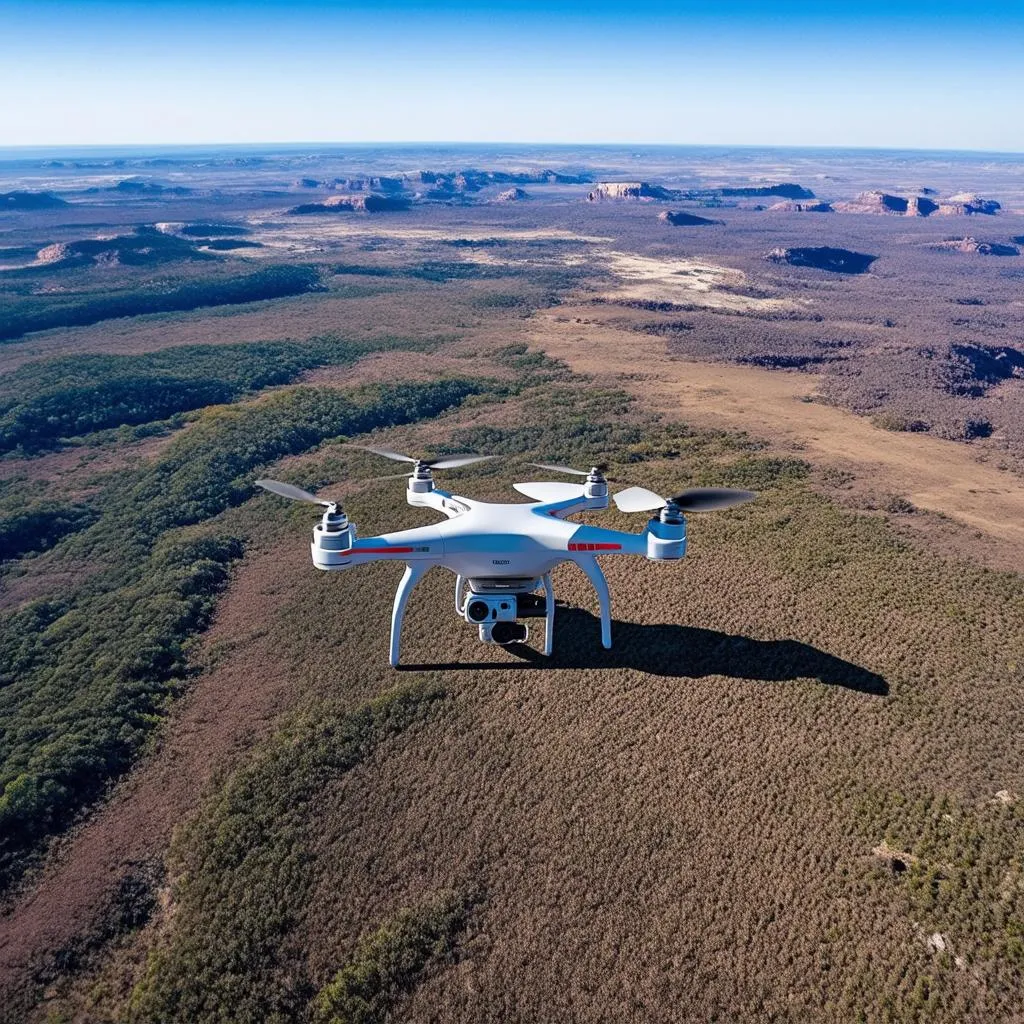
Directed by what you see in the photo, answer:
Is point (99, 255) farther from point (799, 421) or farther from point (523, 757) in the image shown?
point (523, 757)

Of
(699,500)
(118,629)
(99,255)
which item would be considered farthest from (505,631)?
(99,255)

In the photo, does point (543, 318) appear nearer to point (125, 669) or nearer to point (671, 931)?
point (125, 669)

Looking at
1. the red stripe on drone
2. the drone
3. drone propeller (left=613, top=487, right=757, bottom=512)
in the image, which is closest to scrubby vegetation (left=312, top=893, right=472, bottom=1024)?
the drone

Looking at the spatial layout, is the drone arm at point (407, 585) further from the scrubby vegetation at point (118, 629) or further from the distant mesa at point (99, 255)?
the distant mesa at point (99, 255)

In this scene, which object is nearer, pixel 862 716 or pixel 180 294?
pixel 862 716

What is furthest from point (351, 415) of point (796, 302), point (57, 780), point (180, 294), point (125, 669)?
point (796, 302)

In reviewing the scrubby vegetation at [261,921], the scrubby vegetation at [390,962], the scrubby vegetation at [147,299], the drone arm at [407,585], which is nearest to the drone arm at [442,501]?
the drone arm at [407,585]

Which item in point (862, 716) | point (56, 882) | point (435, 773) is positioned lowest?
point (56, 882)

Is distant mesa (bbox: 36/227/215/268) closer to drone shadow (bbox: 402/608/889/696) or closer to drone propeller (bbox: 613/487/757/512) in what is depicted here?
drone shadow (bbox: 402/608/889/696)
